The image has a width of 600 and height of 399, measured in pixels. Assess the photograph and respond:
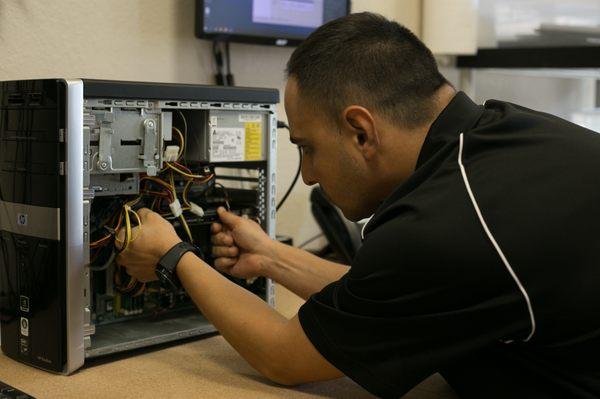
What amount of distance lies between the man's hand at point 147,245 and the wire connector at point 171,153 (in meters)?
0.10

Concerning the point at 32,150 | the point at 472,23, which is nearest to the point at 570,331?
the point at 32,150

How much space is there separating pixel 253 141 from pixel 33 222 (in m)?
0.45

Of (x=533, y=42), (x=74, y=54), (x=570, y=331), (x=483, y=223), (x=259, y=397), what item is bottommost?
(x=259, y=397)

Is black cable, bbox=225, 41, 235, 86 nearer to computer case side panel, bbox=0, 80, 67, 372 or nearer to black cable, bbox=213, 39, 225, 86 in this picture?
black cable, bbox=213, 39, 225, 86

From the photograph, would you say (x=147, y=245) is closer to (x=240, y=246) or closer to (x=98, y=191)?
(x=98, y=191)

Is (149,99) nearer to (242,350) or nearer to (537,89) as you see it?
(242,350)

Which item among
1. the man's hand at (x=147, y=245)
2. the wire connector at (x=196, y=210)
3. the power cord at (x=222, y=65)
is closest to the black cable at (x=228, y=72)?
the power cord at (x=222, y=65)

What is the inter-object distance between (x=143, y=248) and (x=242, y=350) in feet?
0.80

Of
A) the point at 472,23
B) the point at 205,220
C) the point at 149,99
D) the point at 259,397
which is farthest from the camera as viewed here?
the point at 472,23

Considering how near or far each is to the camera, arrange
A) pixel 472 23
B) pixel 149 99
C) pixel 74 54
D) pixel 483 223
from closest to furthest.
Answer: pixel 483 223 < pixel 149 99 < pixel 74 54 < pixel 472 23

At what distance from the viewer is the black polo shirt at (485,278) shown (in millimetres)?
878

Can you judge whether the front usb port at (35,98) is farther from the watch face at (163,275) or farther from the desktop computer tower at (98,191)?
the watch face at (163,275)

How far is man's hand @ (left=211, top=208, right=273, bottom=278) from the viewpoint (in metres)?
1.43

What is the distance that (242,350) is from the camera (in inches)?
45.3
